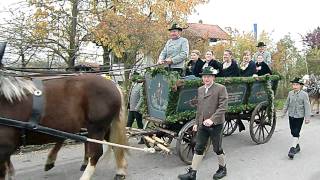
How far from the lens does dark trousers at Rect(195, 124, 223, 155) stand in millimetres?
5469

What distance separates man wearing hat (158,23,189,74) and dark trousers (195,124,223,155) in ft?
4.55

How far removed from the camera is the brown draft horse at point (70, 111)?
14.1 feet

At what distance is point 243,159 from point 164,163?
139 centimetres

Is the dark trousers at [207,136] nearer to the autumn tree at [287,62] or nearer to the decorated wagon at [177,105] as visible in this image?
the decorated wagon at [177,105]

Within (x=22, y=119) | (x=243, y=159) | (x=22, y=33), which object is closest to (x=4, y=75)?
(x=22, y=119)

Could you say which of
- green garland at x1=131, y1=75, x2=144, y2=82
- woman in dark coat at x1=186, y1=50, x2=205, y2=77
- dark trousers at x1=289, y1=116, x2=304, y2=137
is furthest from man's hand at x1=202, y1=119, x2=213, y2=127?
dark trousers at x1=289, y1=116, x2=304, y2=137

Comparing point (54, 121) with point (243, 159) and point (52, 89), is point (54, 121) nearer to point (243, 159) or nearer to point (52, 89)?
point (52, 89)

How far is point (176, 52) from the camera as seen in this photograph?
6.60m

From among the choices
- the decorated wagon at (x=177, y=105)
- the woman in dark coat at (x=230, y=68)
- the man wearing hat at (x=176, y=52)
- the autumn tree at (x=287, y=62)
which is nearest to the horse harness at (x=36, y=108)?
the decorated wagon at (x=177, y=105)

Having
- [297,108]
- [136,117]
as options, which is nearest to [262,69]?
[297,108]

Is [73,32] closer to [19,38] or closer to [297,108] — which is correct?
[19,38]

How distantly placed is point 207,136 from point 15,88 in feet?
8.72

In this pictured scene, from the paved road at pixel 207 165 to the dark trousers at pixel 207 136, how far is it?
47 cm

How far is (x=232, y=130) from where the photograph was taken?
28.3 ft
